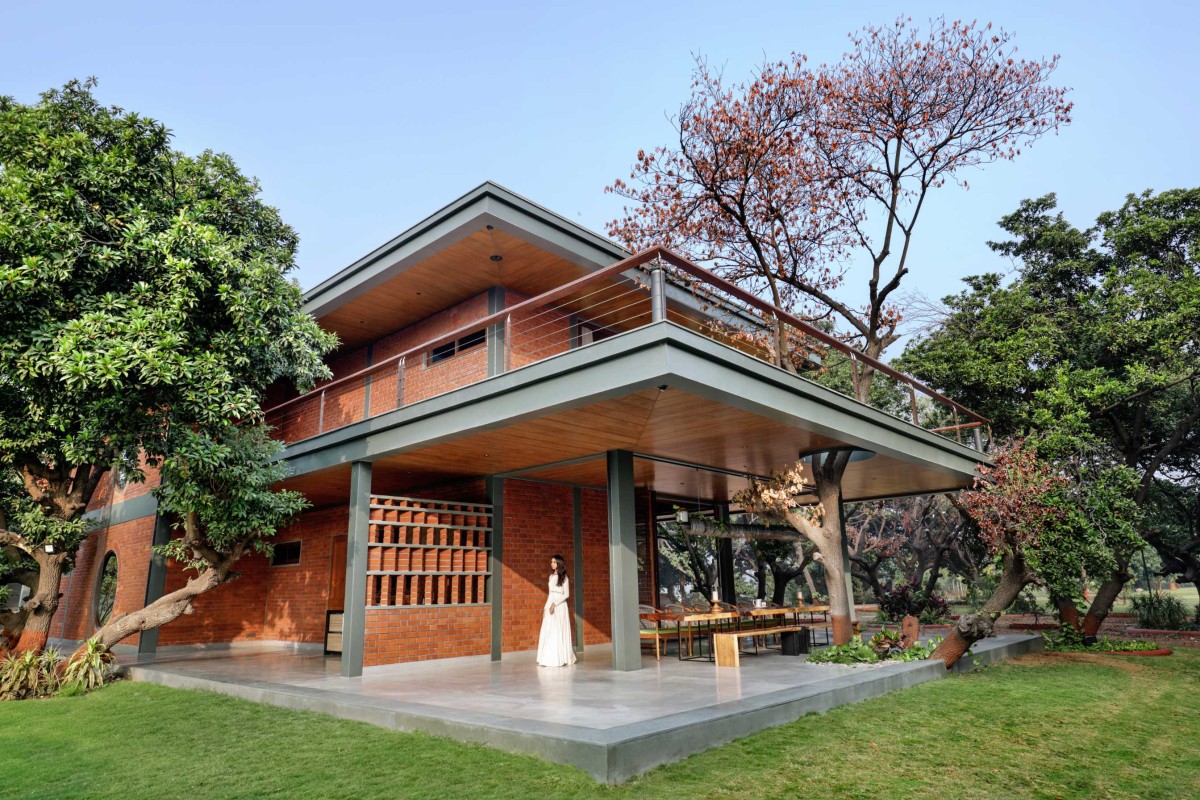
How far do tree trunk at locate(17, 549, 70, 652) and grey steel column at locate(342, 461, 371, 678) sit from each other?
181 inches

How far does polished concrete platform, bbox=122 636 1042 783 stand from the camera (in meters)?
5.16

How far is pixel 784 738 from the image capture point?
5891 millimetres

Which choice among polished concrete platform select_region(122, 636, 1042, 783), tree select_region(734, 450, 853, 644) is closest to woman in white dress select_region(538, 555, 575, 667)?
polished concrete platform select_region(122, 636, 1042, 783)

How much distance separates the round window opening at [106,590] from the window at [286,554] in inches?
169

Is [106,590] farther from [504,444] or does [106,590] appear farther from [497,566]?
[504,444]

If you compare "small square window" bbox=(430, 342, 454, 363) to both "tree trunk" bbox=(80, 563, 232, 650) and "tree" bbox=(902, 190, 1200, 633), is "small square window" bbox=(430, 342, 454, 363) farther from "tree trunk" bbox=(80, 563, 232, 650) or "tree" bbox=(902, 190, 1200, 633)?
"tree" bbox=(902, 190, 1200, 633)

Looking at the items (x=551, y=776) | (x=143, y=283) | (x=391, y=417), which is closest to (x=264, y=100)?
(x=143, y=283)

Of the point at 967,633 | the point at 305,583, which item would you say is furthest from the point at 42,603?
the point at 967,633

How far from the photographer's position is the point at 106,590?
1705 centimetres

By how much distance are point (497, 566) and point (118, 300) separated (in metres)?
6.61

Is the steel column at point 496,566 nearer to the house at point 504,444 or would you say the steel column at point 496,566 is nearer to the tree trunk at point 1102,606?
the house at point 504,444

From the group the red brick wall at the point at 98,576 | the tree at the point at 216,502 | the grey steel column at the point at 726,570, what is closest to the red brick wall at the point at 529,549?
the tree at the point at 216,502

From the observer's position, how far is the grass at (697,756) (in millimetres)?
4656

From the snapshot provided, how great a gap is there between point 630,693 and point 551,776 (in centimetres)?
277
